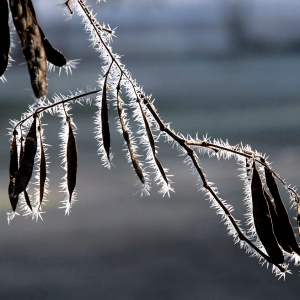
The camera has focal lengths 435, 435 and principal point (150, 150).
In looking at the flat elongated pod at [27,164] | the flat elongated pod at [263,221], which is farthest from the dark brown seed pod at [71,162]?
the flat elongated pod at [263,221]

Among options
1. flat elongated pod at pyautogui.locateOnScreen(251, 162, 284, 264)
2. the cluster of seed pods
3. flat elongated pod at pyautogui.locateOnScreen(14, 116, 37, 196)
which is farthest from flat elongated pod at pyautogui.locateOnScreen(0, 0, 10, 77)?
flat elongated pod at pyautogui.locateOnScreen(251, 162, 284, 264)

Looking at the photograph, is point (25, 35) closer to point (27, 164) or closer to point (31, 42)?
point (31, 42)

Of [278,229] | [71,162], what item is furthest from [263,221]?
[71,162]

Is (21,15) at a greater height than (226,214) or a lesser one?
greater

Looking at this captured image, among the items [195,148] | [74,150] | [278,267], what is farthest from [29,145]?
[278,267]

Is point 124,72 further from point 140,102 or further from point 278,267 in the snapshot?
point 278,267

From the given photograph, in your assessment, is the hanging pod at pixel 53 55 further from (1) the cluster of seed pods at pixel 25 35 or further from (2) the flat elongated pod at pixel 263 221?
(2) the flat elongated pod at pixel 263 221
